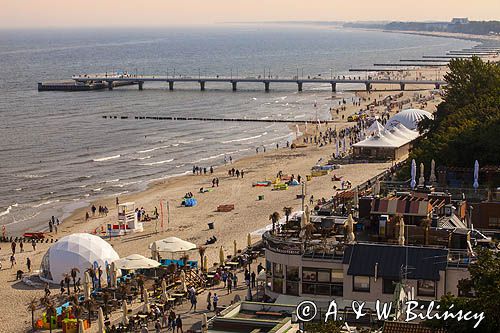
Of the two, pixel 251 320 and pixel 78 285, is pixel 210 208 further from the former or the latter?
pixel 251 320

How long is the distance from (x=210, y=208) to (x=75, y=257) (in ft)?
60.7

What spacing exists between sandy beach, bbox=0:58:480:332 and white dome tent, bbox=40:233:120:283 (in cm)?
111

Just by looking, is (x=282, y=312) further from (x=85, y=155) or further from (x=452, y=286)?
(x=85, y=155)

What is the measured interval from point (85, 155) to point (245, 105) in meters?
45.8

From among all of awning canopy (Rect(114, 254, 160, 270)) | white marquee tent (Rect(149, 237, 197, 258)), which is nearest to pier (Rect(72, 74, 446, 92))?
white marquee tent (Rect(149, 237, 197, 258))

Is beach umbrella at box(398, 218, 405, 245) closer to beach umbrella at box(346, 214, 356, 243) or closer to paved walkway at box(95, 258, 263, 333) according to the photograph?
beach umbrella at box(346, 214, 356, 243)

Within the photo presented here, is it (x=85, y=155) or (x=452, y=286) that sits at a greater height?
(x=452, y=286)

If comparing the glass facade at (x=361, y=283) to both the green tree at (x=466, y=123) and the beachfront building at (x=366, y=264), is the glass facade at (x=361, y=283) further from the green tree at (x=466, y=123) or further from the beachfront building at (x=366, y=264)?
the green tree at (x=466, y=123)

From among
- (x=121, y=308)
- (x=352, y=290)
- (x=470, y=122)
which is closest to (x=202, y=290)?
(x=121, y=308)

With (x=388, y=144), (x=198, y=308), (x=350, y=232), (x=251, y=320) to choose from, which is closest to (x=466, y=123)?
(x=388, y=144)

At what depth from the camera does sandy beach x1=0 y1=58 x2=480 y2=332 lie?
42.2m

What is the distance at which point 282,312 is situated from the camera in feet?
69.7

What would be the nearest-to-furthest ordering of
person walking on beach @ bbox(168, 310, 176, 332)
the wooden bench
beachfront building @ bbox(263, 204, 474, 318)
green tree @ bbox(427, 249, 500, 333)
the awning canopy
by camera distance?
green tree @ bbox(427, 249, 500, 333) < beachfront building @ bbox(263, 204, 474, 318) < person walking on beach @ bbox(168, 310, 176, 332) < the awning canopy < the wooden bench

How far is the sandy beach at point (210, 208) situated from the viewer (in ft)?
138
